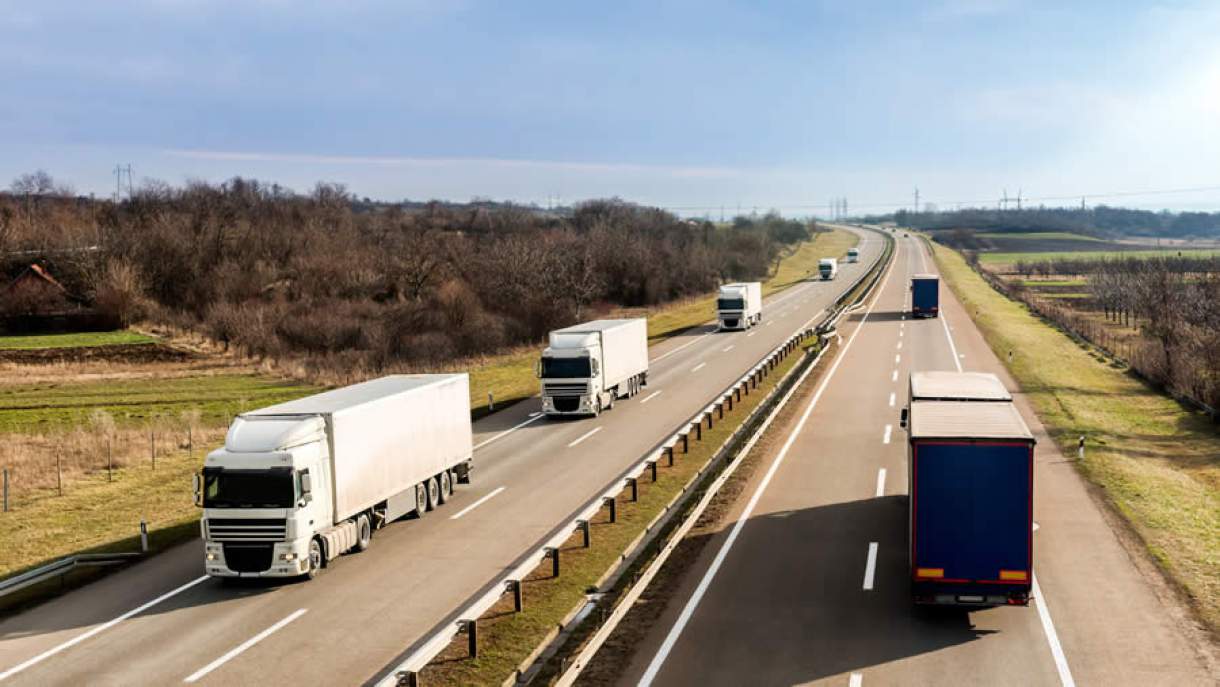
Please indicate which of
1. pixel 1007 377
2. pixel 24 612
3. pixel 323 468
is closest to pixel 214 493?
pixel 323 468

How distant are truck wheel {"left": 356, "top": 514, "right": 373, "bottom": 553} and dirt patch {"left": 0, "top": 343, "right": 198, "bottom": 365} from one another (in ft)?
179

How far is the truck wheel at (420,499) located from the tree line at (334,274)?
42.6 meters

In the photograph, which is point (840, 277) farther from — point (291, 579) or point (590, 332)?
point (291, 579)

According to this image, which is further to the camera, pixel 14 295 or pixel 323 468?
pixel 14 295

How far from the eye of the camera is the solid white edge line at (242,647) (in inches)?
583

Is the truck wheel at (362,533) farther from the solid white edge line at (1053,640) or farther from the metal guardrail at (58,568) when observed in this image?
the solid white edge line at (1053,640)

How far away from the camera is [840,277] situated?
413ft

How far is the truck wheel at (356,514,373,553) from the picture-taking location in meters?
21.2

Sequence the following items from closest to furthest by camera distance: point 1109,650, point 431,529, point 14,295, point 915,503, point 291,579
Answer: point 1109,650, point 915,503, point 291,579, point 431,529, point 14,295

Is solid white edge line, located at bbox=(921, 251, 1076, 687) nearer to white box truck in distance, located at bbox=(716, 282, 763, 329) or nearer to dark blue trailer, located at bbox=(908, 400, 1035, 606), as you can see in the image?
dark blue trailer, located at bbox=(908, 400, 1035, 606)

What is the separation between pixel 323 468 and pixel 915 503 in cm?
1112

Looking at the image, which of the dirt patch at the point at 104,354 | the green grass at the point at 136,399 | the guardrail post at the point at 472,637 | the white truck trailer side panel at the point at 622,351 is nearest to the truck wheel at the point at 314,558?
the guardrail post at the point at 472,637

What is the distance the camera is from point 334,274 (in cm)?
10056

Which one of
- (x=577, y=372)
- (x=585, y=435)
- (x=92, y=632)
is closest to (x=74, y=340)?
(x=577, y=372)
